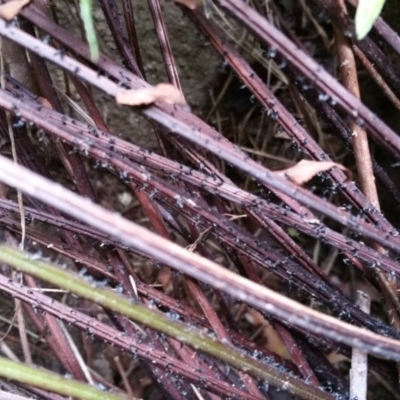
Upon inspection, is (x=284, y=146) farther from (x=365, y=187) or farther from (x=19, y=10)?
(x=19, y=10)

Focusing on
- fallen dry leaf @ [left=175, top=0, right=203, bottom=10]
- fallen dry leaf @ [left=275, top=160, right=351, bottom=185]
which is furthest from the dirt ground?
fallen dry leaf @ [left=275, top=160, right=351, bottom=185]

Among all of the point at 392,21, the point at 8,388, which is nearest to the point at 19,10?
the point at 8,388

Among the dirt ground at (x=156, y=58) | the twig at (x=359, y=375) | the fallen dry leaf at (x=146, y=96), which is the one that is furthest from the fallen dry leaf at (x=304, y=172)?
the dirt ground at (x=156, y=58)

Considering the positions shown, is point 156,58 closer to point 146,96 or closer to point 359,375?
point 146,96

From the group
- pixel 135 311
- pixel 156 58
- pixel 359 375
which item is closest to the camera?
pixel 135 311

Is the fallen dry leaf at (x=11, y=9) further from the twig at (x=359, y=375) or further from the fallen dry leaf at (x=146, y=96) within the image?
the twig at (x=359, y=375)

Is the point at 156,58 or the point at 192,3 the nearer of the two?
the point at 192,3

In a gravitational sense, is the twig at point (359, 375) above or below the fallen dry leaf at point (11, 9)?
below

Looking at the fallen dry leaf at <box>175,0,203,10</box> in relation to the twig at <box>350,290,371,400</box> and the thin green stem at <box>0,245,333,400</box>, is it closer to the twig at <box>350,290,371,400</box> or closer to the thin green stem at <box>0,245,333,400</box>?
the thin green stem at <box>0,245,333,400</box>

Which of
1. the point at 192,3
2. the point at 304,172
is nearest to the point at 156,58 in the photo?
the point at 192,3
